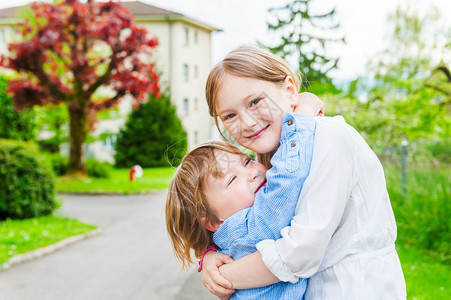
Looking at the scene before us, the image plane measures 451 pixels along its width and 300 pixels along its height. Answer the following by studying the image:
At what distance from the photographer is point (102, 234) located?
9.34 meters

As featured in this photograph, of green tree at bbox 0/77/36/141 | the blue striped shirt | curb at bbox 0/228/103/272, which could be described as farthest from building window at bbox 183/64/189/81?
the blue striped shirt

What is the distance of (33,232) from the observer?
832 centimetres

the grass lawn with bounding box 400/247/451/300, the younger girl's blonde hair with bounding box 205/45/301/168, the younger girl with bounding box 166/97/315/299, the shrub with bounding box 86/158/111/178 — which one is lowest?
the shrub with bounding box 86/158/111/178

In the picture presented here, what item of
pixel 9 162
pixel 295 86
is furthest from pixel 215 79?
pixel 9 162

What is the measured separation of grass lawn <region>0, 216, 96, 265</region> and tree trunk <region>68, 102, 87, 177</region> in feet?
32.2

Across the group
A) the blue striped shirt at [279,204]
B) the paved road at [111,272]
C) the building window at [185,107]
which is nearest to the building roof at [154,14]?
the building window at [185,107]

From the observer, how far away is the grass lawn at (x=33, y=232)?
736cm

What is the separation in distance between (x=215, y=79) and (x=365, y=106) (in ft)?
56.4

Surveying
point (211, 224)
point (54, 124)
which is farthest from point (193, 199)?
point (54, 124)

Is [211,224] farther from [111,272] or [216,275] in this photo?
[111,272]

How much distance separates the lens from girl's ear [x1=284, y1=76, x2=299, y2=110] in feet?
6.65

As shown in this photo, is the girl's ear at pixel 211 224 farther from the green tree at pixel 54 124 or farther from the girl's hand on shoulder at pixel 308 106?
the green tree at pixel 54 124

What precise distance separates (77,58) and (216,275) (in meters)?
17.9

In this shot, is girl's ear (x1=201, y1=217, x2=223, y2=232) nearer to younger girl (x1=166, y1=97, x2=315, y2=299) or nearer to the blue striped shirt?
younger girl (x1=166, y1=97, x2=315, y2=299)
